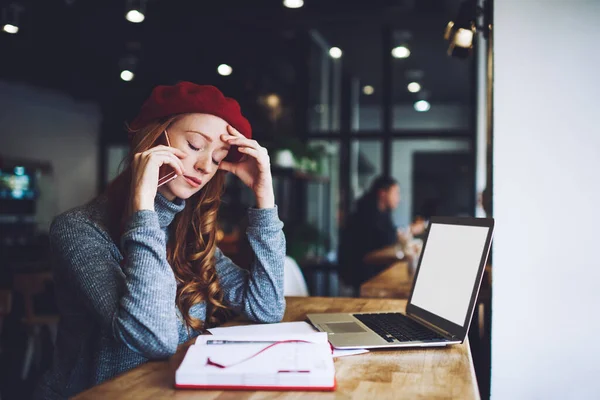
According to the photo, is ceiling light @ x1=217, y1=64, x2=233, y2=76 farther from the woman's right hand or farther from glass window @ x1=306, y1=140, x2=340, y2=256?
the woman's right hand

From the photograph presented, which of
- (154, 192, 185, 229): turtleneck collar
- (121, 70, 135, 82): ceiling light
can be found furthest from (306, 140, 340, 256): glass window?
(154, 192, 185, 229): turtleneck collar

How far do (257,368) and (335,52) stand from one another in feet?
22.1

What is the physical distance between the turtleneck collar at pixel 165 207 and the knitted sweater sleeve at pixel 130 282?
189 millimetres

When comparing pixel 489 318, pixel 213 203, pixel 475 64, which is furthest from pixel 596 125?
pixel 475 64

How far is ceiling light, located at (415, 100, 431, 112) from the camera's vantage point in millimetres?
7007

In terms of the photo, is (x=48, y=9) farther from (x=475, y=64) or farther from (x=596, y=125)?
(x=596, y=125)

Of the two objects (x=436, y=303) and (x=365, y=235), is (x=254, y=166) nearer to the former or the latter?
(x=436, y=303)

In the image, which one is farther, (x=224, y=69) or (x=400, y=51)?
(x=224, y=69)

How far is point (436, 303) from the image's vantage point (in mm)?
1490

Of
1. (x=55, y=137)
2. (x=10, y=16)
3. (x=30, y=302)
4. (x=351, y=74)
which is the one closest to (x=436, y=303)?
(x=30, y=302)

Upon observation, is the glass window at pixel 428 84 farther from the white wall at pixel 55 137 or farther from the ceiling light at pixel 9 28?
the white wall at pixel 55 137

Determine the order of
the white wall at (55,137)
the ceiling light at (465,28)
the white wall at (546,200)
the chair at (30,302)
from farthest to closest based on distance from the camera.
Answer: the white wall at (55,137)
the chair at (30,302)
the ceiling light at (465,28)
the white wall at (546,200)

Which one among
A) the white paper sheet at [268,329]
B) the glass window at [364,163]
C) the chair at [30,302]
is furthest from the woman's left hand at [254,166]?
the glass window at [364,163]

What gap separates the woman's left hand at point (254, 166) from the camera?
5.04 ft
